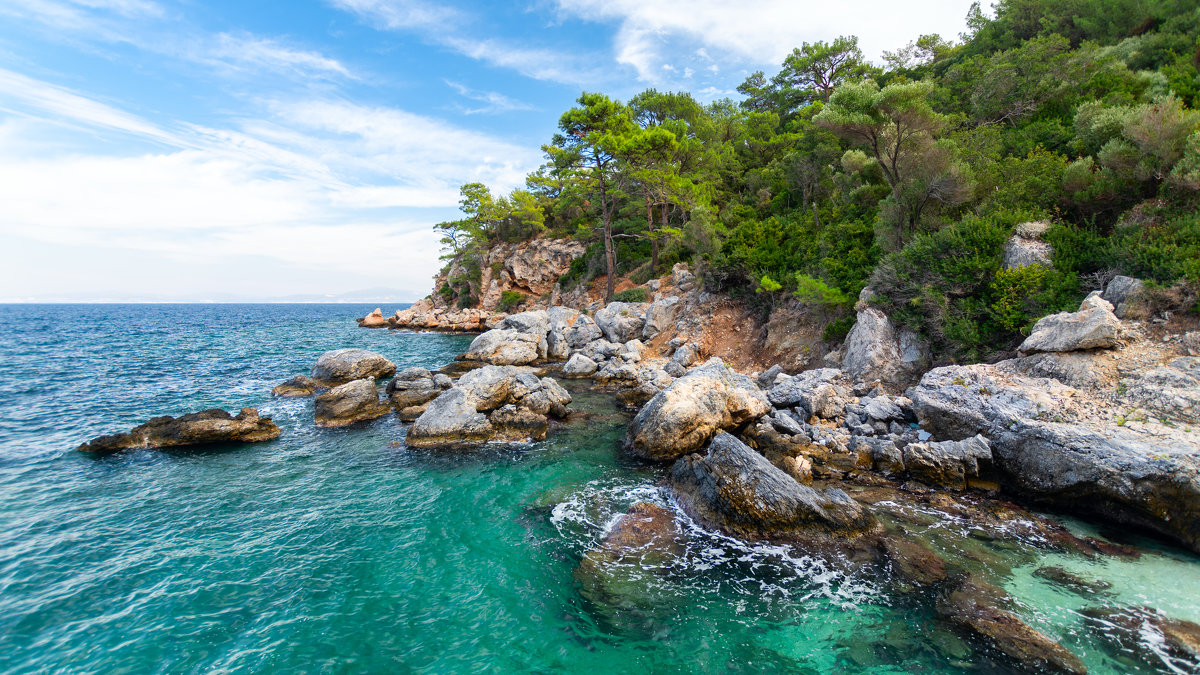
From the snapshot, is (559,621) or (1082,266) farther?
(1082,266)

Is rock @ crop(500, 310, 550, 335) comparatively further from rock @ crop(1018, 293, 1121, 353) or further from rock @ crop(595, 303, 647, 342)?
rock @ crop(1018, 293, 1121, 353)

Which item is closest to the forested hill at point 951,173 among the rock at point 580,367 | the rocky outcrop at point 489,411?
the rock at point 580,367

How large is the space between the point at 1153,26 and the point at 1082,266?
27.4 metres

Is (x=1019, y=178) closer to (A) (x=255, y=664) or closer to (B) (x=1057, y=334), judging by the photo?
(B) (x=1057, y=334)

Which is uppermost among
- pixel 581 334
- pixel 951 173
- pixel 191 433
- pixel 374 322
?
pixel 951 173

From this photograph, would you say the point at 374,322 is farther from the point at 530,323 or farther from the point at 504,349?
the point at 504,349

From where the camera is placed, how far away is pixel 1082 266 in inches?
465

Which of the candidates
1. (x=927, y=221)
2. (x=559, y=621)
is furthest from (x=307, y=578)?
(x=927, y=221)

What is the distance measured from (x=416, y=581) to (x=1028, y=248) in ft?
59.3

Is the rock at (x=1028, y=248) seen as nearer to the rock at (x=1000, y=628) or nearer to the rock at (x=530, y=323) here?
the rock at (x=1000, y=628)

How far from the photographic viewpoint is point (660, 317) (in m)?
26.6

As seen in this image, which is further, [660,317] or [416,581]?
[660,317]

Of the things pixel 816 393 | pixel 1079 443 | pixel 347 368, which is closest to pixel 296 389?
pixel 347 368

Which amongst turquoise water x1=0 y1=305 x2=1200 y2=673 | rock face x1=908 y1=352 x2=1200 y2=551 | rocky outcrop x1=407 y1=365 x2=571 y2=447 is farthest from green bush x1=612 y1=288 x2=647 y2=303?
rock face x1=908 y1=352 x2=1200 y2=551
